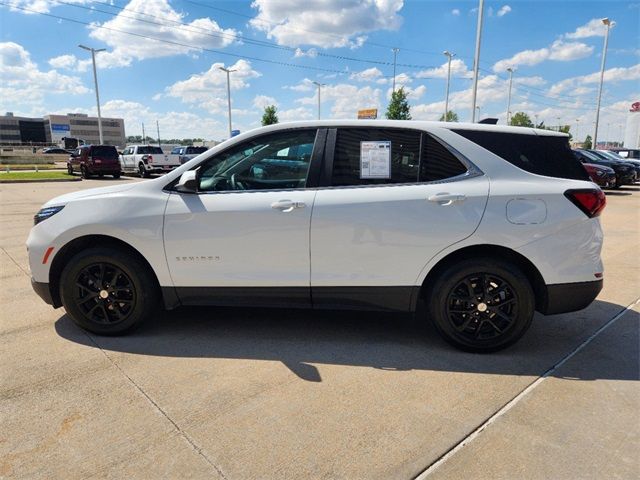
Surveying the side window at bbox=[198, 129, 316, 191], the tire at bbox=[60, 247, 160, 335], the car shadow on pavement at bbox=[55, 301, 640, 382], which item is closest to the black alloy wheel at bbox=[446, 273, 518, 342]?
the car shadow on pavement at bbox=[55, 301, 640, 382]

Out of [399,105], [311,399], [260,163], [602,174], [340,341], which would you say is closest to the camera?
[311,399]

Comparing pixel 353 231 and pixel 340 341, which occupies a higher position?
pixel 353 231

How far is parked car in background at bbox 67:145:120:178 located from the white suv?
2297cm

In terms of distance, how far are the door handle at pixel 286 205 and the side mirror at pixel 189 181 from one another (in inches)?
25.5

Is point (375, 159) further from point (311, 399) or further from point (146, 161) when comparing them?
point (146, 161)

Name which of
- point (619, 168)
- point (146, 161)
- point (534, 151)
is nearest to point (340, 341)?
point (534, 151)

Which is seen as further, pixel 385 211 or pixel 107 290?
pixel 107 290

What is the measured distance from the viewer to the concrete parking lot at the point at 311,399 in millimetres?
2361

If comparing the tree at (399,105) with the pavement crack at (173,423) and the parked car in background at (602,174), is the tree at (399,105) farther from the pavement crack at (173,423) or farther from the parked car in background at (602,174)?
the pavement crack at (173,423)

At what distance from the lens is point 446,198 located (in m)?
3.38

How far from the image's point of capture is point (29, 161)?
143 ft

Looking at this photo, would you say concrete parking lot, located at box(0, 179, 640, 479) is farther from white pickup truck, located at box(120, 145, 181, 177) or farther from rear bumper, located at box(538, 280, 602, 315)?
white pickup truck, located at box(120, 145, 181, 177)

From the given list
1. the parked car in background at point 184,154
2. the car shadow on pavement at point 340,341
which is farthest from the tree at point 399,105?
the car shadow on pavement at point 340,341

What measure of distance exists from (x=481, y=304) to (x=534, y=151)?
1273mm
